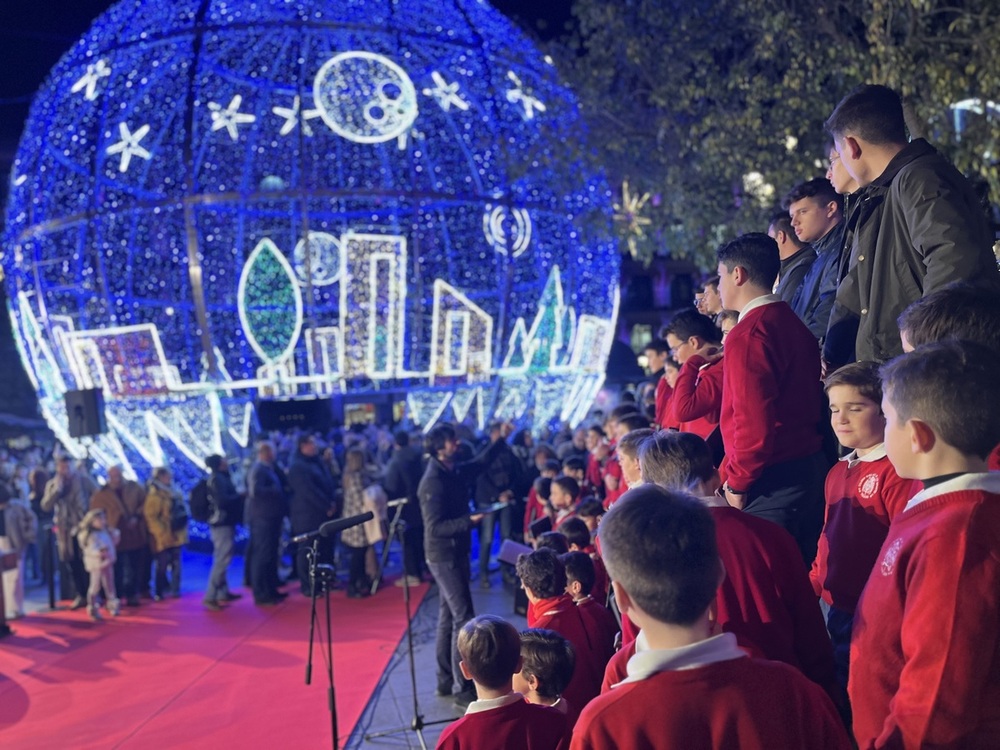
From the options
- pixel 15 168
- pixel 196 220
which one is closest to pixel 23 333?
pixel 15 168

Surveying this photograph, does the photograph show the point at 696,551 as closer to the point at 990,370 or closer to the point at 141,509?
the point at 990,370

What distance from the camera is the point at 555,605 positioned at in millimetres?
4238

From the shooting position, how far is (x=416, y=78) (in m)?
12.5

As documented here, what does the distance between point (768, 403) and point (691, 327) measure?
5.17 ft

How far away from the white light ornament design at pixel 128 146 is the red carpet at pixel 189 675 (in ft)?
19.7

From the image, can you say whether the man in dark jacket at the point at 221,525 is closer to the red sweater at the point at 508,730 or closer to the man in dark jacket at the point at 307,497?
the man in dark jacket at the point at 307,497

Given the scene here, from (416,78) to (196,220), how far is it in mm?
3543

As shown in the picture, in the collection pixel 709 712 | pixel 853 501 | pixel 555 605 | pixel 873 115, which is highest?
pixel 873 115

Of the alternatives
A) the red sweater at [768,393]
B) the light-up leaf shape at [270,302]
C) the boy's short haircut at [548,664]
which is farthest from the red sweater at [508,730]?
the light-up leaf shape at [270,302]

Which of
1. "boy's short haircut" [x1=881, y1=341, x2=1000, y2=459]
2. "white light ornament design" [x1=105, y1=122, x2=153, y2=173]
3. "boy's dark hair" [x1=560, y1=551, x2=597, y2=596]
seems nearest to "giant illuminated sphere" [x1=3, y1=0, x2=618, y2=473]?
"white light ornament design" [x1=105, y1=122, x2=153, y2=173]

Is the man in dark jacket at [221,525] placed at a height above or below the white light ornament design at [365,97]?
below

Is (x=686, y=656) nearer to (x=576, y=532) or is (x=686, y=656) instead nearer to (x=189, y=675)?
(x=576, y=532)

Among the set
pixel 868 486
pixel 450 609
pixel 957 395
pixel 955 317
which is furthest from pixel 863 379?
pixel 450 609

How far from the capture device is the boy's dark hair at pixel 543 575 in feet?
13.9
